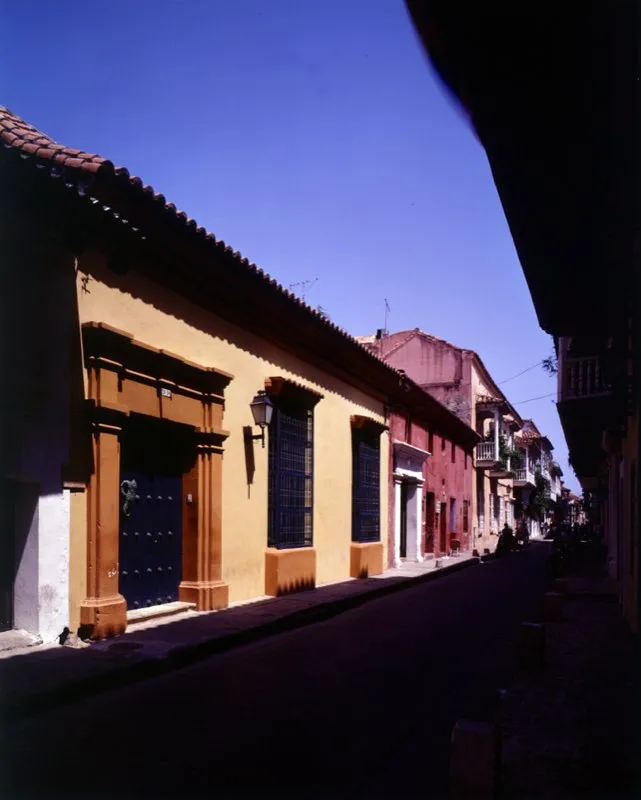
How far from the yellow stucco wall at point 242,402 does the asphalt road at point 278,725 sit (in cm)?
256

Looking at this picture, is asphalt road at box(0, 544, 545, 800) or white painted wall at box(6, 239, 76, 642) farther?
white painted wall at box(6, 239, 76, 642)

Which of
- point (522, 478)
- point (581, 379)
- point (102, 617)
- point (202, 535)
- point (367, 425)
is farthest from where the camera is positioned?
point (522, 478)

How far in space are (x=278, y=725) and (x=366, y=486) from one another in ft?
38.5

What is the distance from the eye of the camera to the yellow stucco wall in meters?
8.66

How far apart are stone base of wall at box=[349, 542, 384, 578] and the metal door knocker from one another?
778 centimetres

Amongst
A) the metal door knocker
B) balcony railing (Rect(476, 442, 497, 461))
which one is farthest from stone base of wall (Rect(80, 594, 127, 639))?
balcony railing (Rect(476, 442, 497, 461))

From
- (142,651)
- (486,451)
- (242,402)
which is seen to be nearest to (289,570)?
(242,402)

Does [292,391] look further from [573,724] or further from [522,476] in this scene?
[522,476]

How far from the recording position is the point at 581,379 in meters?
12.2

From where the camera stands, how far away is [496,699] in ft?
20.1

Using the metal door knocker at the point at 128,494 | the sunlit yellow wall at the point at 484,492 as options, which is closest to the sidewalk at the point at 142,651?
the metal door knocker at the point at 128,494

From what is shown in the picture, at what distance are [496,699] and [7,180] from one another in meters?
6.38

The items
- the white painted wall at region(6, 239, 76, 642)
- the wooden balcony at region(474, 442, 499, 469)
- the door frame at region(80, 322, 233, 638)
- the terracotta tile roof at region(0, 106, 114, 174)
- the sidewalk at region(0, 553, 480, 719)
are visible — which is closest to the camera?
the sidewalk at region(0, 553, 480, 719)

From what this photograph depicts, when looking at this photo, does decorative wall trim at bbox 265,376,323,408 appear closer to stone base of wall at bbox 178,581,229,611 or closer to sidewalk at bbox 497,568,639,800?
stone base of wall at bbox 178,581,229,611
